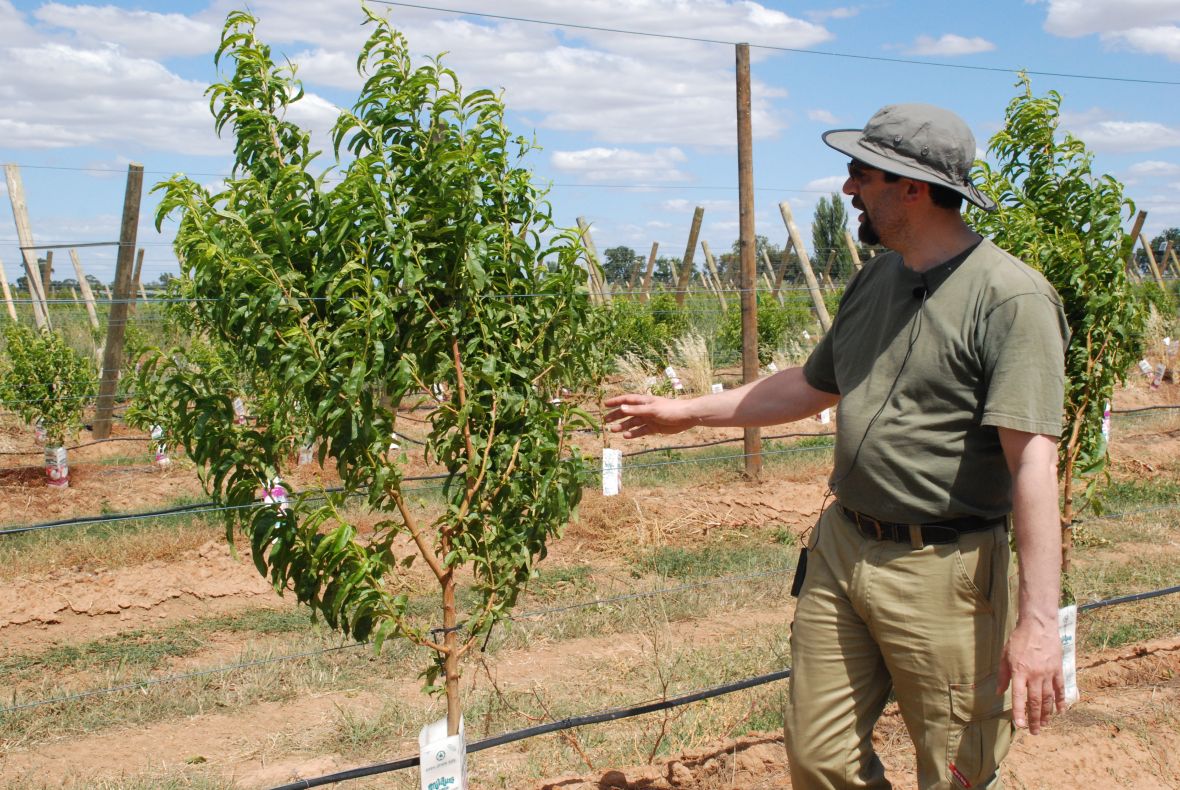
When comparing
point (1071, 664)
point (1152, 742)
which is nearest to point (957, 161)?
point (1071, 664)

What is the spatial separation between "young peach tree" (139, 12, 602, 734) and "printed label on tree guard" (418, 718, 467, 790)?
0.11 metres

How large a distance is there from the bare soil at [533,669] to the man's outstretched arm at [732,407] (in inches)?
56.5

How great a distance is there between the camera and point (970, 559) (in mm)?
2623

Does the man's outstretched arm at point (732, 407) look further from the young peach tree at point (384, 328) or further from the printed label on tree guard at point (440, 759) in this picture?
the printed label on tree guard at point (440, 759)

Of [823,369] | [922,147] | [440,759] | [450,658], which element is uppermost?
[922,147]

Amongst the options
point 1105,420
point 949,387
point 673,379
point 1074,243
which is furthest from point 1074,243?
point 673,379

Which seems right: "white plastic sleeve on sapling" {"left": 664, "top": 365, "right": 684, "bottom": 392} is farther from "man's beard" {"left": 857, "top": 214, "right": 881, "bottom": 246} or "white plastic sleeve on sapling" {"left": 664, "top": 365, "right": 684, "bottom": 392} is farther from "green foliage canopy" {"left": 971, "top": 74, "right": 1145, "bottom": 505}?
"man's beard" {"left": 857, "top": 214, "right": 881, "bottom": 246}

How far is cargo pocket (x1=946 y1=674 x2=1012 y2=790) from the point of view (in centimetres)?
259

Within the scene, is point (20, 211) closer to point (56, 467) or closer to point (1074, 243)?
point (56, 467)

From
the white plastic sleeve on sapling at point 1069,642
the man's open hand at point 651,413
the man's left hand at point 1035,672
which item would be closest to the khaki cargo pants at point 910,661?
the man's left hand at point 1035,672

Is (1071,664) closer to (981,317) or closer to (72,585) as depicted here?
(981,317)

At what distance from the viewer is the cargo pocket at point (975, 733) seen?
8.51 feet

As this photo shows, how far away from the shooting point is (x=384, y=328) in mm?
3156

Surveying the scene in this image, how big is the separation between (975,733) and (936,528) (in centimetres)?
50
